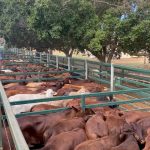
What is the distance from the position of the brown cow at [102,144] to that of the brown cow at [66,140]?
18 cm

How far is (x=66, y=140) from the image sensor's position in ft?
12.8

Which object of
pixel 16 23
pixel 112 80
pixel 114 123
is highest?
pixel 16 23

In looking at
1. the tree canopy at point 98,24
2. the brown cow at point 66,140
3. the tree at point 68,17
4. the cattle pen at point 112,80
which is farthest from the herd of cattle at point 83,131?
the tree at point 68,17

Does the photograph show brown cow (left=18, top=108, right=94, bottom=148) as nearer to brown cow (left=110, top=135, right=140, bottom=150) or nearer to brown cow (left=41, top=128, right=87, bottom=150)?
brown cow (left=41, top=128, right=87, bottom=150)

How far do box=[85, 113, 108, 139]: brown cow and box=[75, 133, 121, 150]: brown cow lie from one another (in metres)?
0.34

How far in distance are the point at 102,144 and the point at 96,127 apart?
72cm

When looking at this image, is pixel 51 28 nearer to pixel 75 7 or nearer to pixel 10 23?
pixel 75 7

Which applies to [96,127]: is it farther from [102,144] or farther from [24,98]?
[24,98]

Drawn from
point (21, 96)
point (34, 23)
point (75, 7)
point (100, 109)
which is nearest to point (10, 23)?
point (34, 23)

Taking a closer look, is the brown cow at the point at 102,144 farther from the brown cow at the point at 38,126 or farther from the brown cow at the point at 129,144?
the brown cow at the point at 38,126

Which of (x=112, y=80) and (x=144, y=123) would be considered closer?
(x=144, y=123)

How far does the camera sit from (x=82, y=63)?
1162 centimetres

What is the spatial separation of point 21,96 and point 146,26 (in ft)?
21.5

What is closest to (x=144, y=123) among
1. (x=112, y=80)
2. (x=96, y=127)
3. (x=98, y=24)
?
(x=96, y=127)
